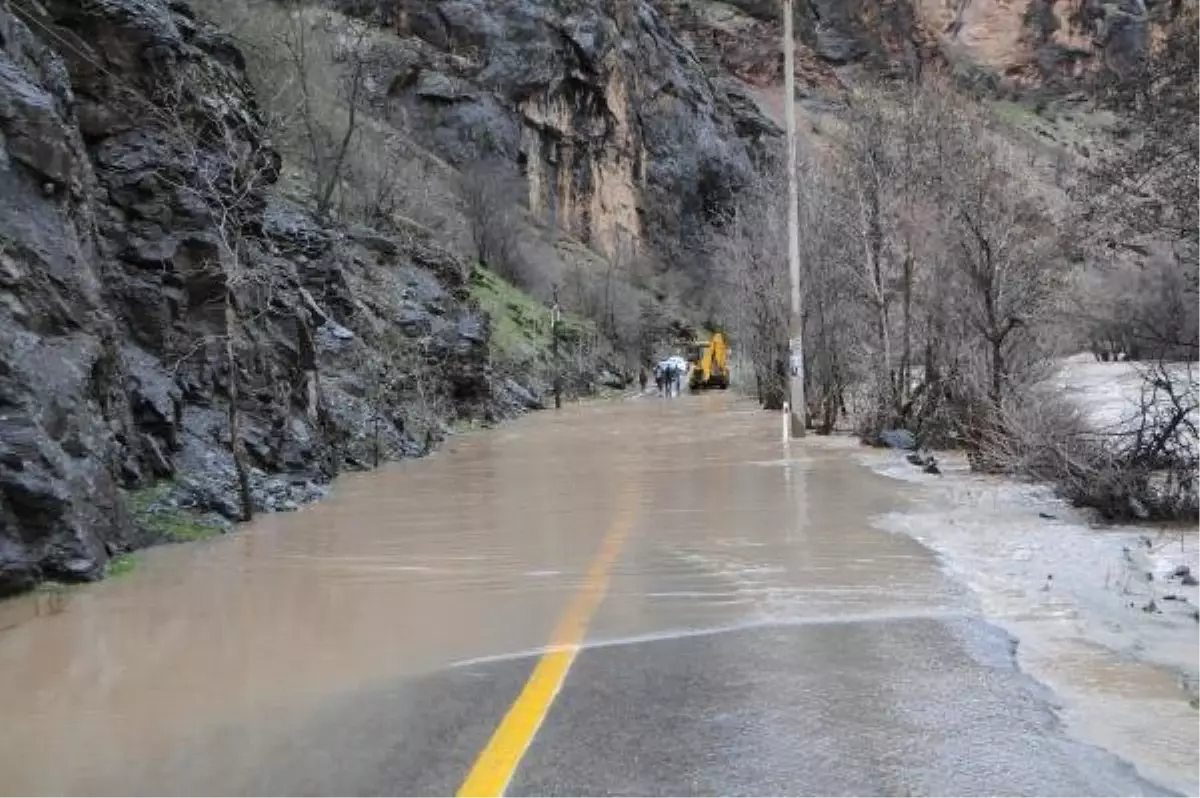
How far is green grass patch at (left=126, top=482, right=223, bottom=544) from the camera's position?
11.6m

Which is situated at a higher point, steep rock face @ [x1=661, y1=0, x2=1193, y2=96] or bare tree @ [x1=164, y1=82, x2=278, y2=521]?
steep rock face @ [x1=661, y1=0, x2=1193, y2=96]

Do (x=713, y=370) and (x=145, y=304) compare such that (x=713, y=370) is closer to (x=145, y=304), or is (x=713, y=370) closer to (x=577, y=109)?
(x=577, y=109)

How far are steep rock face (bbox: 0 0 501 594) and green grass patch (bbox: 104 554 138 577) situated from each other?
0.50ft

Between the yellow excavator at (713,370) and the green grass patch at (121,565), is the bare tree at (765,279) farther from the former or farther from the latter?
the green grass patch at (121,565)

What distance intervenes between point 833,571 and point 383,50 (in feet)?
207

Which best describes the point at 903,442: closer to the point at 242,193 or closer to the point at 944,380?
the point at 944,380

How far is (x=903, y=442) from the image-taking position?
821 inches

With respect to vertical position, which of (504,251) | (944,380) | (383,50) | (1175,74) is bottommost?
(944,380)

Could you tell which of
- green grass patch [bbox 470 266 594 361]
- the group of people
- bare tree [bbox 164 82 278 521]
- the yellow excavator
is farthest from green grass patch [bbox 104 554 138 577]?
the yellow excavator

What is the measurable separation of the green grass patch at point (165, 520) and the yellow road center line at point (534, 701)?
4.88 meters

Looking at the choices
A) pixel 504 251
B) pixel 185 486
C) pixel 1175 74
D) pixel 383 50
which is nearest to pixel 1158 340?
pixel 1175 74

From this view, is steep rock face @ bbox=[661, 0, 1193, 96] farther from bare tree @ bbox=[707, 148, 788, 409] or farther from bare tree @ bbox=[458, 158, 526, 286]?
bare tree @ bbox=[707, 148, 788, 409]

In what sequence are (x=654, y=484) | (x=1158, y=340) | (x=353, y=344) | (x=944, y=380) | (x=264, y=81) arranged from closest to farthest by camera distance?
(x=1158, y=340), (x=654, y=484), (x=944, y=380), (x=353, y=344), (x=264, y=81)

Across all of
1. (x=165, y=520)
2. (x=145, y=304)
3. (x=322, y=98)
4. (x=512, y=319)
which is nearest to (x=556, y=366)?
(x=512, y=319)
